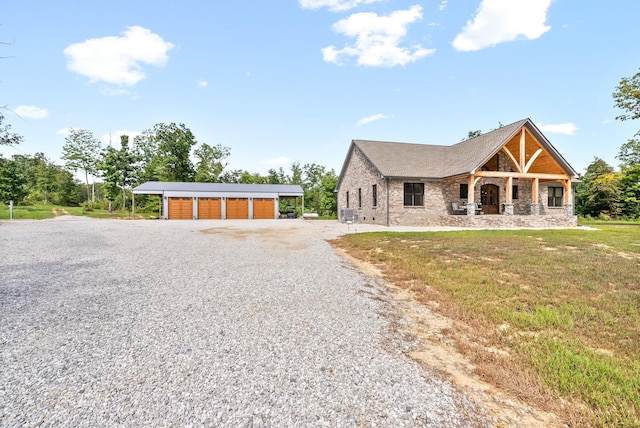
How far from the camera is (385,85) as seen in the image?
2067 cm

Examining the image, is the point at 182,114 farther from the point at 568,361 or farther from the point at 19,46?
the point at 568,361

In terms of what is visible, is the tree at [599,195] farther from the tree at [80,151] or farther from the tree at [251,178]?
the tree at [80,151]

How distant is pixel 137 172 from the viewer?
41.3 m

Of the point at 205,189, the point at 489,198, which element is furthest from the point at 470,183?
the point at 205,189

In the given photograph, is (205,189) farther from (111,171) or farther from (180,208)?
(111,171)

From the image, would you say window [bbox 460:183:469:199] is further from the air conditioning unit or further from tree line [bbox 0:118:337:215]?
tree line [bbox 0:118:337:215]

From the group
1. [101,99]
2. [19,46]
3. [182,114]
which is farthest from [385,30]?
[182,114]

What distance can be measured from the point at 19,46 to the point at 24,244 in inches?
276

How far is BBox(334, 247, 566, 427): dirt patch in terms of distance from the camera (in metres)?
2.01

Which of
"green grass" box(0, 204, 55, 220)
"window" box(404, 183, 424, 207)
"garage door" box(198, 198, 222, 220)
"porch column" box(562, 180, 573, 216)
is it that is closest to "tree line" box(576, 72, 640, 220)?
"porch column" box(562, 180, 573, 216)

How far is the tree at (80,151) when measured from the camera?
1801 inches

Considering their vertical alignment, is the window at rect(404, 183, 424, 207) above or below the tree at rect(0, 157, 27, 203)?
below

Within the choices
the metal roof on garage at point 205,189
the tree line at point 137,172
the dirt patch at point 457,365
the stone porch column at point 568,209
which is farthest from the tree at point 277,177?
the dirt patch at point 457,365

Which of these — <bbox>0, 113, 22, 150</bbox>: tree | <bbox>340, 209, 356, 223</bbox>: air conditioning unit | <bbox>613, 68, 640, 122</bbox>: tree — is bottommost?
<bbox>340, 209, 356, 223</bbox>: air conditioning unit
